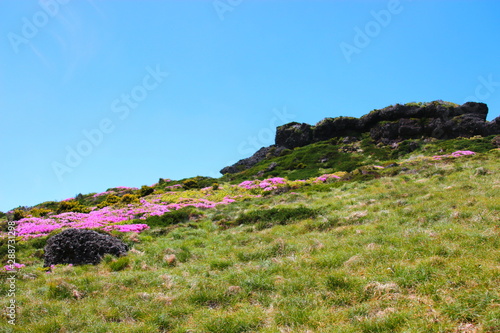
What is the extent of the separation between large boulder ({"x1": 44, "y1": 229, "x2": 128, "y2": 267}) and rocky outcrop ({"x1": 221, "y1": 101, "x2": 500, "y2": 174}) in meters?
53.2

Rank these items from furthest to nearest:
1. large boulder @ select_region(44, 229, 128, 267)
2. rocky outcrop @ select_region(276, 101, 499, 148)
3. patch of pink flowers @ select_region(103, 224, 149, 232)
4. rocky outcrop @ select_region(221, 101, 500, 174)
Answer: rocky outcrop @ select_region(221, 101, 500, 174)
rocky outcrop @ select_region(276, 101, 499, 148)
patch of pink flowers @ select_region(103, 224, 149, 232)
large boulder @ select_region(44, 229, 128, 267)

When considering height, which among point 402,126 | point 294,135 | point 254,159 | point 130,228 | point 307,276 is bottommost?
point 307,276

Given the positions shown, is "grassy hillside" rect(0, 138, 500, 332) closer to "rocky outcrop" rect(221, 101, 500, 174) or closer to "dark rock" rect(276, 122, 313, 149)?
"rocky outcrop" rect(221, 101, 500, 174)

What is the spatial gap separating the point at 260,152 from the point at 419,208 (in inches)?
2547

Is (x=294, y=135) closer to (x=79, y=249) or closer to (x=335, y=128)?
(x=335, y=128)

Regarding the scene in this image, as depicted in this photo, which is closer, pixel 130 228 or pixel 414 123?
pixel 130 228

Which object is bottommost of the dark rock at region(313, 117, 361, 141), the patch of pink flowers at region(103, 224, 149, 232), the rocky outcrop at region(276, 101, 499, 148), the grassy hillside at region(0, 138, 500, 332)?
the grassy hillside at region(0, 138, 500, 332)

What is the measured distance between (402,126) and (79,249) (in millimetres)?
56039

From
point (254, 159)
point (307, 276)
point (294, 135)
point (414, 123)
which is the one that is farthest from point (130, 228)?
point (294, 135)

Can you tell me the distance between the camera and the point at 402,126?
5747cm

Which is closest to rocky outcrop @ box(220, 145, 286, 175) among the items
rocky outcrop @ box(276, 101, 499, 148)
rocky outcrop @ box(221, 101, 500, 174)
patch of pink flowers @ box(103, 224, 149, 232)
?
rocky outcrop @ box(221, 101, 500, 174)

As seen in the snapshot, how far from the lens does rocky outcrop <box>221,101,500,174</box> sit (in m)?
53.5

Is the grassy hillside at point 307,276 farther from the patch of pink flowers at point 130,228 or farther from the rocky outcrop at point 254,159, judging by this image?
the rocky outcrop at point 254,159

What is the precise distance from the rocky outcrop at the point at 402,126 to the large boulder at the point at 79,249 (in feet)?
175
